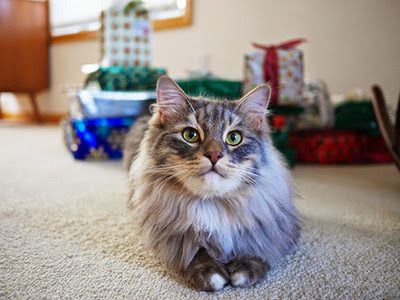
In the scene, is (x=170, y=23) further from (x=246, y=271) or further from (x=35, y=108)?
(x=246, y=271)

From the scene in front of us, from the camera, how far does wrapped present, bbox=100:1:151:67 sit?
2539mm

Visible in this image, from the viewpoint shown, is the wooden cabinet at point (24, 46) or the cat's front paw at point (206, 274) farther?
the wooden cabinet at point (24, 46)

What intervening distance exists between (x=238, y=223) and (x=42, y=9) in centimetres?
522

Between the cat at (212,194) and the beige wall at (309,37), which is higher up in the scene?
the beige wall at (309,37)

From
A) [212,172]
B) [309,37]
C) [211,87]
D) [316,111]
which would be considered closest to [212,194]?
[212,172]

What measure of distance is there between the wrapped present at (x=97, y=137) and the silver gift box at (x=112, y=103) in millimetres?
53

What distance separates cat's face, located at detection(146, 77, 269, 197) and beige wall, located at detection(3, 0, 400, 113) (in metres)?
2.34

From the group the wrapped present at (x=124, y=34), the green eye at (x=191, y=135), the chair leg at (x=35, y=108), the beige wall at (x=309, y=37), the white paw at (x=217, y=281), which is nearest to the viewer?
the white paw at (x=217, y=281)

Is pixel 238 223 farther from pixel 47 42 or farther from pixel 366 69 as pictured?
pixel 47 42

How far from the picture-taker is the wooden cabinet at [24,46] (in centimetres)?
434

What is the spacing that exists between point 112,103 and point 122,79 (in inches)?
8.5

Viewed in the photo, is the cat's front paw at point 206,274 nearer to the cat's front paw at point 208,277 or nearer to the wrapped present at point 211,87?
the cat's front paw at point 208,277

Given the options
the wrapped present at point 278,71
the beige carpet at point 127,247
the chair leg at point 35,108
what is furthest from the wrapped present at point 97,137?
the chair leg at point 35,108

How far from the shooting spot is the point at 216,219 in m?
0.83
